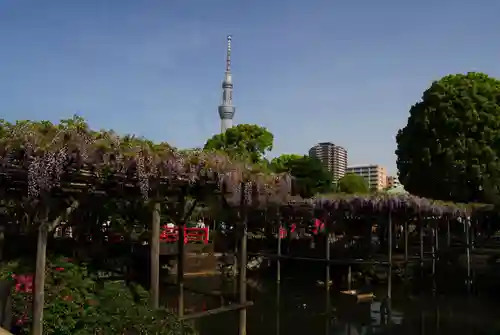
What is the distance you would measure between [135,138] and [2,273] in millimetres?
3997

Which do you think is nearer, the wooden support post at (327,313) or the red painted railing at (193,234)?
the wooden support post at (327,313)

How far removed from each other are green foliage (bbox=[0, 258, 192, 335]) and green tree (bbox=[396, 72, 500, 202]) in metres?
24.3

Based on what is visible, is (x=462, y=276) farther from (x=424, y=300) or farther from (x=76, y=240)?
(x=76, y=240)

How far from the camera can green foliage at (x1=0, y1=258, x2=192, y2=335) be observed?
6.33 metres

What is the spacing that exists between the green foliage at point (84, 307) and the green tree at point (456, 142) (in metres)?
24.3

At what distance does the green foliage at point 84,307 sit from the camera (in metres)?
6.33

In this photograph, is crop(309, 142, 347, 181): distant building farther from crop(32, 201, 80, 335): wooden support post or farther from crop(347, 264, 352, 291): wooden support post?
crop(32, 201, 80, 335): wooden support post

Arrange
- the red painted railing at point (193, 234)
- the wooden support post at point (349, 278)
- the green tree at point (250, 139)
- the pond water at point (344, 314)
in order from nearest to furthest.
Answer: the pond water at point (344, 314)
the wooden support post at point (349, 278)
the red painted railing at point (193, 234)
the green tree at point (250, 139)

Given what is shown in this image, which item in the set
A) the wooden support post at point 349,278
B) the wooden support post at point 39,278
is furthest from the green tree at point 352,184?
the wooden support post at point 39,278

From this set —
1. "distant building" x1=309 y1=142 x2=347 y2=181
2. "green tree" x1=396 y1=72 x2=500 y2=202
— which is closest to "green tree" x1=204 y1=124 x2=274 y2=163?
"green tree" x1=396 y1=72 x2=500 y2=202

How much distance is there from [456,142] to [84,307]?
1016 inches

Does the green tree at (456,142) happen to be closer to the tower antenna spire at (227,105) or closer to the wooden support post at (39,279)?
the wooden support post at (39,279)

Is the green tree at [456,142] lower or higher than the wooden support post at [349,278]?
higher

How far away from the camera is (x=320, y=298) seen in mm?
17297
